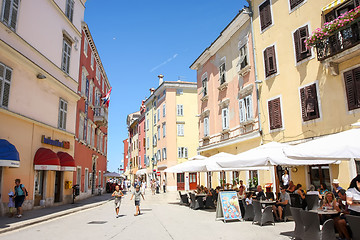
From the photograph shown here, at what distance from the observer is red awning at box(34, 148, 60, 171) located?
15797 mm

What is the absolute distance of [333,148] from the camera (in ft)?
22.6

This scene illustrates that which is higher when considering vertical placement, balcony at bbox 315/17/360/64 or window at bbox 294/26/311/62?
window at bbox 294/26/311/62

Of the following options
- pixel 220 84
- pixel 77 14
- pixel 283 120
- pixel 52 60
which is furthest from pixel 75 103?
pixel 283 120

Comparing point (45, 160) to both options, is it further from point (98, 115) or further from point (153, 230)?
point (98, 115)

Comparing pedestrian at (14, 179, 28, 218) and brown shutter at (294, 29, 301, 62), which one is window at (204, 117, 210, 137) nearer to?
brown shutter at (294, 29, 301, 62)

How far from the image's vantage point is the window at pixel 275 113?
54.0 feet

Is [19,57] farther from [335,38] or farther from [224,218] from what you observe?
[335,38]

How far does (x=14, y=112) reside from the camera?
45.7 feet

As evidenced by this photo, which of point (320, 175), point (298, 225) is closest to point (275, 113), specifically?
point (320, 175)

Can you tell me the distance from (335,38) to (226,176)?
13.4 meters

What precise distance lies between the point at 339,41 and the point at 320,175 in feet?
20.4

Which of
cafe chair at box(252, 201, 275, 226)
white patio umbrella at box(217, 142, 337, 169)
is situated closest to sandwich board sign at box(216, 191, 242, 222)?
cafe chair at box(252, 201, 275, 226)

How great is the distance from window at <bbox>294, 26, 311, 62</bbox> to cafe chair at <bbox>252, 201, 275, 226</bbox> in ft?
27.2

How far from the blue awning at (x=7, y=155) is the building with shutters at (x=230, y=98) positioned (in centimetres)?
1133
